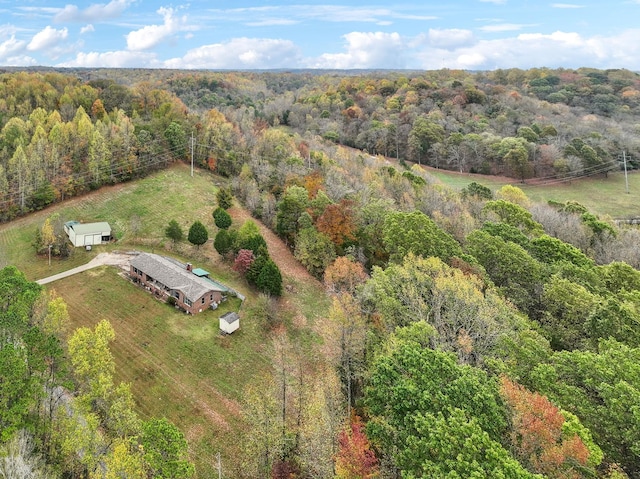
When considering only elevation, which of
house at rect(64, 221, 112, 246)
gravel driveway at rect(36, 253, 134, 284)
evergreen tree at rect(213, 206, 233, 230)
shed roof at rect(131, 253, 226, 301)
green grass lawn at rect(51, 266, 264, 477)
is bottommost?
green grass lawn at rect(51, 266, 264, 477)

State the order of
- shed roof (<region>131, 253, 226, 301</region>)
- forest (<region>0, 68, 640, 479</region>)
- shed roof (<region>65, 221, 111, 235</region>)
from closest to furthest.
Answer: forest (<region>0, 68, 640, 479</region>), shed roof (<region>131, 253, 226, 301</region>), shed roof (<region>65, 221, 111, 235</region>)

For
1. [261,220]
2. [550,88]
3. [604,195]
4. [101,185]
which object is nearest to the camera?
[261,220]

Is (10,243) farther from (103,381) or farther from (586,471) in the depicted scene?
(586,471)

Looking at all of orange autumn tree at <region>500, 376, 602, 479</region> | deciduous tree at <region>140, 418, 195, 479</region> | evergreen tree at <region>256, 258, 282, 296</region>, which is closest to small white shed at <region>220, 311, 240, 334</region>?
evergreen tree at <region>256, 258, 282, 296</region>

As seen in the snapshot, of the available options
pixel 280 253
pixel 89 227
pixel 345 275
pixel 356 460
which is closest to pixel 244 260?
pixel 280 253

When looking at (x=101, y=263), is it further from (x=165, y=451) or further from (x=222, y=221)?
(x=165, y=451)

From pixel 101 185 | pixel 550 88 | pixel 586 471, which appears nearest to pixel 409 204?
pixel 586 471

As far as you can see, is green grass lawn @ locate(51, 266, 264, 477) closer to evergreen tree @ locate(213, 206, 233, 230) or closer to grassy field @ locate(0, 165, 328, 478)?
grassy field @ locate(0, 165, 328, 478)
